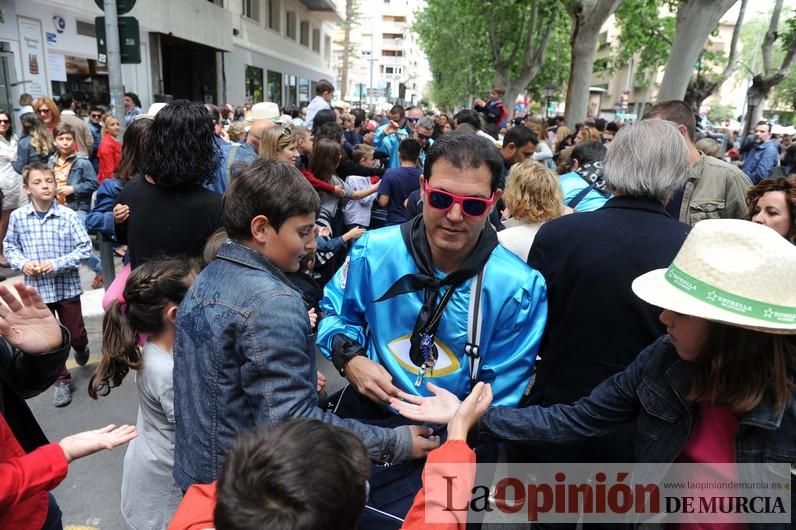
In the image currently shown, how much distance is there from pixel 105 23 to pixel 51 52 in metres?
8.37

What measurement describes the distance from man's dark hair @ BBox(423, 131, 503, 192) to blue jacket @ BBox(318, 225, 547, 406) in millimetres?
300

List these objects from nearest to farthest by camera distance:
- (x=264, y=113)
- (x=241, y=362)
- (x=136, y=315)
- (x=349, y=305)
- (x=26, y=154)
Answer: (x=241, y=362)
(x=349, y=305)
(x=136, y=315)
(x=264, y=113)
(x=26, y=154)

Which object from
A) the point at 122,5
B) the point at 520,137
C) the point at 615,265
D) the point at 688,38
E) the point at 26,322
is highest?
the point at 688,38

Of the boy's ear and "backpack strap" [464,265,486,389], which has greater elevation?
the boy's ear

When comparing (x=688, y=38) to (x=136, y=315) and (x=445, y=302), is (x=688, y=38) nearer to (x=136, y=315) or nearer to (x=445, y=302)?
(x=445, y=302)

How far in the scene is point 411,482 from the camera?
174cm

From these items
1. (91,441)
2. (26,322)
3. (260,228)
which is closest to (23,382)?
(26,322)

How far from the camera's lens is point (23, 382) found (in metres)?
1.87

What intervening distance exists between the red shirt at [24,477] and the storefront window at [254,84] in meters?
25.6

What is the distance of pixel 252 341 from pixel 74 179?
18.6 ft

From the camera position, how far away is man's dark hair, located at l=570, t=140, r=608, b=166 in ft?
16.3

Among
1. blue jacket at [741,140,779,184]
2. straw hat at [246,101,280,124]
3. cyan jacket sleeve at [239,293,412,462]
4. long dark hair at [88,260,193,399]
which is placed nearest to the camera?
cyan jacket sleeve at [239,293,412,462]

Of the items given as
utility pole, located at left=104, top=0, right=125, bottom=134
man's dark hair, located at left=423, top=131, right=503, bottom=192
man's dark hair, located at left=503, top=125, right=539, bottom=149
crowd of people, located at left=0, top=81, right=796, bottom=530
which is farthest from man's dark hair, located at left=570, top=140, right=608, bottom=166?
utility pole, located at left=104, top=0, right=125, bottom=134

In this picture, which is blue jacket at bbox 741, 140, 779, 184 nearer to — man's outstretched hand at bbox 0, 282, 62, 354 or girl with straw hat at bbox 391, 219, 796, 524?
girl with straw hat at bbox 391, 219, 796, 524
